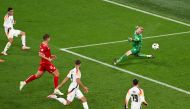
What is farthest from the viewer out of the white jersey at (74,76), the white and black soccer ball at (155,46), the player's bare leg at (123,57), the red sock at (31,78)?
the white and black soccer ball at (155,46)

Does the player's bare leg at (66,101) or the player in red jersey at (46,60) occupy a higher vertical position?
the player in red jersey at (46,60)

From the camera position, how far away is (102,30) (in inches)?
1422

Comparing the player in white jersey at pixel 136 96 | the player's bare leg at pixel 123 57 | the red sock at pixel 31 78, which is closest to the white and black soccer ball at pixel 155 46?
the player's bare leg at pixel 123 57

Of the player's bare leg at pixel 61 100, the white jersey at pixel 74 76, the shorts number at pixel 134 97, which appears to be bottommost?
the player's bare leg at pixel 61 100

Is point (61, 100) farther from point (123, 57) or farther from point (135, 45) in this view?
point (135, 45)

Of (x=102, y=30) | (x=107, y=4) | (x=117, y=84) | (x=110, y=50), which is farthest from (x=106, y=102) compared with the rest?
(x=107, y=4)

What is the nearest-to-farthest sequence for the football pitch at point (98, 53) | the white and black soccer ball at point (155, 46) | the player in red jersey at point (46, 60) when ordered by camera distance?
the player in red jersey at point (46, 60) → the football pitch at point (98, 53) → the white and black soccer ball at point (155, 46)

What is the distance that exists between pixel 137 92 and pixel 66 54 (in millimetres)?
10638

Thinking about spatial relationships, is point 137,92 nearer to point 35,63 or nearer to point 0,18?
point 35,63

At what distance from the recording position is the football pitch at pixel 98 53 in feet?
82.7

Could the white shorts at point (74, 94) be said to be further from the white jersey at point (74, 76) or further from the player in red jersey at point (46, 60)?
the player in red jersey at point (46, 60)

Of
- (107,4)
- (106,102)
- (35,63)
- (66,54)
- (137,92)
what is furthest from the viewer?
(107,4)

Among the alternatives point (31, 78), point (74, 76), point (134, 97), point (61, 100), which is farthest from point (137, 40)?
point (134, 97)

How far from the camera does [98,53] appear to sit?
31.7 metres
